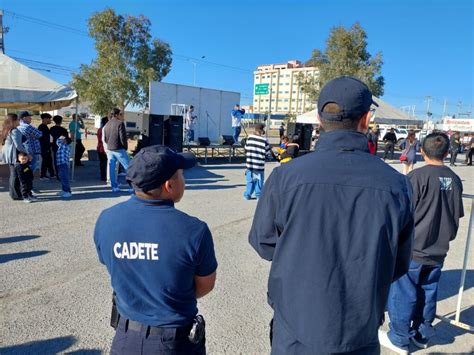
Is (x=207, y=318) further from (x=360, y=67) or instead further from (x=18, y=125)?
(x=360, y=67)

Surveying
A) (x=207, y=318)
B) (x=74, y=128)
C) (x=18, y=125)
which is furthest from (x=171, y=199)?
(x=74, y=128)

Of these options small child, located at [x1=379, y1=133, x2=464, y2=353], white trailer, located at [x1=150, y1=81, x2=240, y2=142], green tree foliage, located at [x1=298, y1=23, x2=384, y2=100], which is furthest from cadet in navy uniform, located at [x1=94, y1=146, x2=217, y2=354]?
green tree foliage, located at [x1=298, y1=23, x2=384, y2=100]

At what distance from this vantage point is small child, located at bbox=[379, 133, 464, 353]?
116 inches

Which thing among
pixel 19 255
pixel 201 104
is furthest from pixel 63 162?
pixel 201 104

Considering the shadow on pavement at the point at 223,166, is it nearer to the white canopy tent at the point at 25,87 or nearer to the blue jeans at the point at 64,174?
the white canopy tent at the point at 25,87

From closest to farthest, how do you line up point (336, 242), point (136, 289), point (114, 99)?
point (336, 242) < point (136, 289) < point (114, 99)

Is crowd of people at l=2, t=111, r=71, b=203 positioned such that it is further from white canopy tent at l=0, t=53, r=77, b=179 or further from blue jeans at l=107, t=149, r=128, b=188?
white canopy tent at l=0, t=53, r=77, b=179

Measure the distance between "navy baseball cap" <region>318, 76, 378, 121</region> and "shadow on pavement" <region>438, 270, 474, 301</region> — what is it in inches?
136

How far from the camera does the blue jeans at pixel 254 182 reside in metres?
8.59

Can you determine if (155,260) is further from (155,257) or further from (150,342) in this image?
(150,342)

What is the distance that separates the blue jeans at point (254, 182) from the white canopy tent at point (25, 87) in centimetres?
493

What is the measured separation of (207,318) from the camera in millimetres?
3457

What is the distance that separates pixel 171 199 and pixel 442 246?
7.64ft

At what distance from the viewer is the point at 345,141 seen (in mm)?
1537
